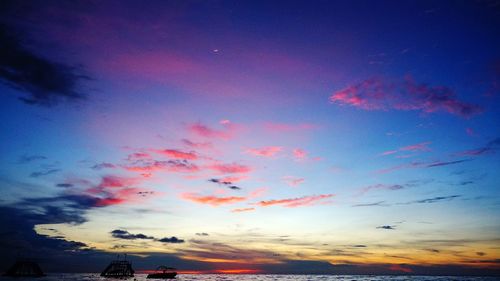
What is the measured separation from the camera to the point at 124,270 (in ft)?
532

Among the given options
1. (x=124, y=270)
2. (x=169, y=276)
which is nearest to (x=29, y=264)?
(x=124, y=270)

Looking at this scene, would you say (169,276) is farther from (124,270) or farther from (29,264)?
(29,264)

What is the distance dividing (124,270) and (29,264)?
135 ft

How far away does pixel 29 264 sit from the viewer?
502 ft

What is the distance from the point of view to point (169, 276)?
157 metres

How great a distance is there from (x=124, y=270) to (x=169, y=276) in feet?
76.5

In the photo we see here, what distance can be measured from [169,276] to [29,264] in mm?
62909
